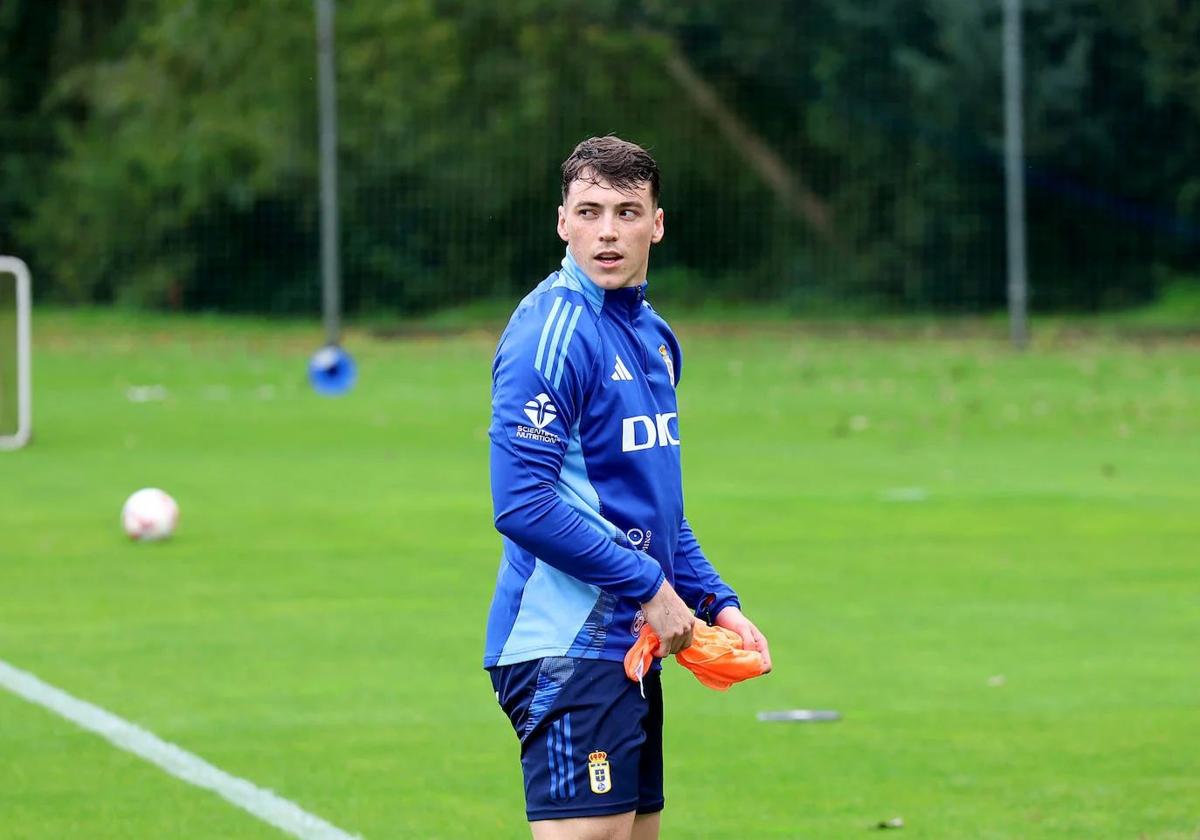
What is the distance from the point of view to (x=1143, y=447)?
58.0 ft

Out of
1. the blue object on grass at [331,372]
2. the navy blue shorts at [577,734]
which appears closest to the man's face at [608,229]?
the navy blue shorts at [577,734]

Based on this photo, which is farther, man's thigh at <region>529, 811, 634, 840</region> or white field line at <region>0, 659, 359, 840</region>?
white field line at <region>0, 659, 359, 840</region>

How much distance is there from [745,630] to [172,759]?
10.8 feet

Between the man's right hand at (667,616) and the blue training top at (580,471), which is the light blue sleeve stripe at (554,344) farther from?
the man's right hand at (667,616)

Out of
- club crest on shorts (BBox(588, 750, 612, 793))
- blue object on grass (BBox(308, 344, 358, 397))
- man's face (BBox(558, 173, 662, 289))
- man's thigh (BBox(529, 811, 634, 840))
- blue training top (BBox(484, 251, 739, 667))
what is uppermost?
man's face (BBox(558, 173, 662, 289))

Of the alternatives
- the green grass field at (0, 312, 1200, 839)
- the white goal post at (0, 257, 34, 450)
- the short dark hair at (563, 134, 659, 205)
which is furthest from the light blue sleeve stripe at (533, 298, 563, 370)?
the white goal post at (0, 257, 34, 450)

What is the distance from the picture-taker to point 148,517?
41.1ft

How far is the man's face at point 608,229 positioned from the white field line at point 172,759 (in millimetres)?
2649

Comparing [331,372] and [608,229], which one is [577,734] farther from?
[331,372]

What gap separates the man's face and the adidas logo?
0.52ft

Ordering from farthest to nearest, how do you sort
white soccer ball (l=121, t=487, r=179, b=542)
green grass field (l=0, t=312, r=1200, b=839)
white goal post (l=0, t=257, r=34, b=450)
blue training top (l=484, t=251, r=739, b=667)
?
white goal post (l=0, t=257, r=34, b=450), white soccer ball (l=121, t=487, r=179, b=542), green grass field (l=0, t=312, r=1200, b=839), blue training top (l=484, t=251, r=739, b=667)

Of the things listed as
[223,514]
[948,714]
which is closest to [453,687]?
[948,714]

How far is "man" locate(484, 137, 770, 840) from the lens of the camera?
13.8 feet

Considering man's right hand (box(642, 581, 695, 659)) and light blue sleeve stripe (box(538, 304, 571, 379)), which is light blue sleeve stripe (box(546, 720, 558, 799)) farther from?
light blue sleeve stripe (box(538, 304, 571, 379))
